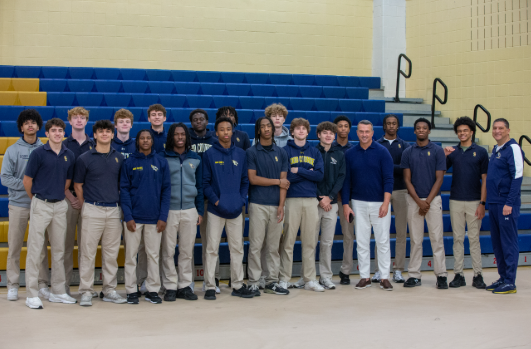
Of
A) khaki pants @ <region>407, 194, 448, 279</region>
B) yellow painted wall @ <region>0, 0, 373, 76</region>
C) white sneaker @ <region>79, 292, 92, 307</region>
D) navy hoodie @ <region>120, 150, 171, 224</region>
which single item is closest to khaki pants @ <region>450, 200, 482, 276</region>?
khaki pants @ <region>407, 194, 448, 279</region>

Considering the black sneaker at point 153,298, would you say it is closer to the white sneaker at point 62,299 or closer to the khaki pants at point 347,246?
the white sneaker at point 62,299

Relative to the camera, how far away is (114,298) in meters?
4.40

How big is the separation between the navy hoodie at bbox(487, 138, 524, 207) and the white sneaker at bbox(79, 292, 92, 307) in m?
3.44

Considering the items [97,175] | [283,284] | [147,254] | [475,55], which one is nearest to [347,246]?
[283,284]

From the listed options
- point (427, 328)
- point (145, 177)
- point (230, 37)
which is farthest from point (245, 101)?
point (427, 328)

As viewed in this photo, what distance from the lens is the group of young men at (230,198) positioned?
4.36 metres

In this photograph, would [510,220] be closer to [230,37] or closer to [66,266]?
[66,266]

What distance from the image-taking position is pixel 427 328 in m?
3.76

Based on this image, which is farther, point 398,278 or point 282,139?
point 398,278

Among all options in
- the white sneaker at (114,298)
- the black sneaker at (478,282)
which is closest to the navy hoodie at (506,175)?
the black sneaker at (478,282)

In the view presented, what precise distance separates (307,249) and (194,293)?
105cm

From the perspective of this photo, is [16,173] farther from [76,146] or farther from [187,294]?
[187,294]

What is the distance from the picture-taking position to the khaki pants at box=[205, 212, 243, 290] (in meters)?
4.61

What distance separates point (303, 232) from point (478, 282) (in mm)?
1639
